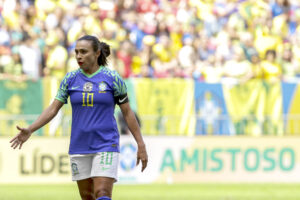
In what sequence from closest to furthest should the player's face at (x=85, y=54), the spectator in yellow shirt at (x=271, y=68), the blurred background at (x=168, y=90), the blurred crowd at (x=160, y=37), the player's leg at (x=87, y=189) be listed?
the player's face at (x=85, y=54), the player's leg at (x=87, y=189), the blurred background at (x=168, y=90), the blurred crowd at (x=160, y=37), the spectator in yellow shirt at (x=271, y=68)

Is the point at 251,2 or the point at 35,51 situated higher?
the point at 251,2

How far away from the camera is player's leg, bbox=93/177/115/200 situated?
324 inches

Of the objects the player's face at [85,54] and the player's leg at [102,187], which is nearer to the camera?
the player's leg at [102,187]

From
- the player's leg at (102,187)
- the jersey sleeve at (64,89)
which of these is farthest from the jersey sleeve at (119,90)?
the player's leg at (102,187)

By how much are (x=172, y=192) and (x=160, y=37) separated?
5.73 metres

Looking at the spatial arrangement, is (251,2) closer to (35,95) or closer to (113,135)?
(35,95)

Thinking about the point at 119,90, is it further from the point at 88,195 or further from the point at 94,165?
the point at 88,195

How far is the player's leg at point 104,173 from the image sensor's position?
829cm

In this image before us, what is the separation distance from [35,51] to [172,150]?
3.74 metres

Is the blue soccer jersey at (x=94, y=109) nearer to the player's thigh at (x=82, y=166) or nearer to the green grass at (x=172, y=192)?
the player's thigh at (x=82, y=166)

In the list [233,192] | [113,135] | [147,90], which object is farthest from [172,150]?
[113,135]

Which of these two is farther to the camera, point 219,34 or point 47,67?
point 219,34

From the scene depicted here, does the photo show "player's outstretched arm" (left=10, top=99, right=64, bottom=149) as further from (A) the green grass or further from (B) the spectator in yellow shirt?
(B) the spectator in yellow shirt

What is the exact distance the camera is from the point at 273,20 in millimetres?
22234
